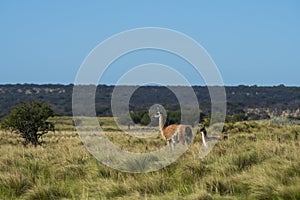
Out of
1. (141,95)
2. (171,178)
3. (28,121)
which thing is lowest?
(171,178)

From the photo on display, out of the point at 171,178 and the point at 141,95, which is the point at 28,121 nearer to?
the point at 171,178

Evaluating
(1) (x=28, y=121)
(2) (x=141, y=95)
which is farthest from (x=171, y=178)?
(2) (x=141, y=95)

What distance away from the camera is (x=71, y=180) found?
9656 millimetres

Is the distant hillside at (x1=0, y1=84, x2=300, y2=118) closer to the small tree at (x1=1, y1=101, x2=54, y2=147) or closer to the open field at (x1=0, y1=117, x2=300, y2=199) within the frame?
the small tree at (x1=1, y1=101, x2=54, y2=147)

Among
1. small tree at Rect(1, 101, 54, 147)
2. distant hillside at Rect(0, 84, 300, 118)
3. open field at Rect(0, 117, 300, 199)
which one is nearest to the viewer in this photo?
open field at Rect(0, 117, 300, 199)

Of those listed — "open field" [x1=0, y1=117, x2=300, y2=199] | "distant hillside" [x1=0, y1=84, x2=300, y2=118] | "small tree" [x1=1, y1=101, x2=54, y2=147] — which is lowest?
"open field" [x1=0, y1=117, x2=300, y2=199]

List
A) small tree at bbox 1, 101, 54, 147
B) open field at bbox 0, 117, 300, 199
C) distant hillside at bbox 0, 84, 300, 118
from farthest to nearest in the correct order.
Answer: distant hillside at bbox 0, 84, 300, 118 → small tree at bbox 1, 101, 54, 147 → open field at bbox 0, 117, 300, 199

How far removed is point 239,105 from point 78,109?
60.1 m

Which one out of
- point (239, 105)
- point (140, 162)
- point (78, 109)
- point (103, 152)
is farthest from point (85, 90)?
point (239, 105)

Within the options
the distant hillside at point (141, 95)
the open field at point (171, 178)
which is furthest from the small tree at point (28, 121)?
the distant hillside at point (141, 95)

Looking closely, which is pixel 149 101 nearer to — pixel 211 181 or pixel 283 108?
pixel 283 108

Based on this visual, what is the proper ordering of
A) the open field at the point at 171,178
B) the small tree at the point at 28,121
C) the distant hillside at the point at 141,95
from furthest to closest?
1. the distant hillside at the point at 141,95
2. the small tree at the point at 28,121
3. the open field at the point at 171,178

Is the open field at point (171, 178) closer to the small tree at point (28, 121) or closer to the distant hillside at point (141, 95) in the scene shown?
the small tree at point (28, 121)

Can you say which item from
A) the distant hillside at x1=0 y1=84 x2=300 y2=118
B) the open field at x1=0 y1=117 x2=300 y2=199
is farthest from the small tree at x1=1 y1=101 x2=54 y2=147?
the distant hillside at x1=0 y1=84 x2=300 y2=118
